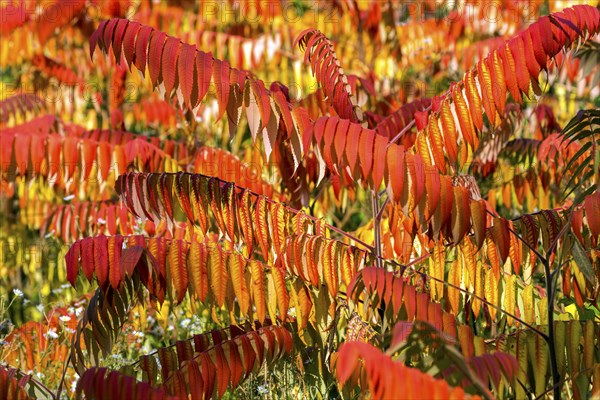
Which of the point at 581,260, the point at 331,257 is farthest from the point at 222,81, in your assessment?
the point at 581,260

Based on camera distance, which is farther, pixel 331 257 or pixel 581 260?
pixel 331 257

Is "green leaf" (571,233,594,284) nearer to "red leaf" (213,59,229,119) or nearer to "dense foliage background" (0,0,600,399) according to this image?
"dense foliage background" (0,0,600,399)

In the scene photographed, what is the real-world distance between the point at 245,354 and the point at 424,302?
463 millimetres

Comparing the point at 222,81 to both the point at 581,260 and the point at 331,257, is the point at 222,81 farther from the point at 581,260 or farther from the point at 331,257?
the point at 581,260

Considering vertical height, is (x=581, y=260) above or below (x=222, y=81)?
below

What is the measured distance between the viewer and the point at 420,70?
6047mm

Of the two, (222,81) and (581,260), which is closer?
(581,260)

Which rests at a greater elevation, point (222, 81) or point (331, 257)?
point (222, 81)

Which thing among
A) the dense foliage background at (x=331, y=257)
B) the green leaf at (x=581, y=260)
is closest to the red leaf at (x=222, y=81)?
the dense foliage background at (x=331, y=257)

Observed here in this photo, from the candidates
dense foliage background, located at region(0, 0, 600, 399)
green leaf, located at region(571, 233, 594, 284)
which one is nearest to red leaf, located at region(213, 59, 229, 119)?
dense foliage background, located at region(0, 0, 600, 399)

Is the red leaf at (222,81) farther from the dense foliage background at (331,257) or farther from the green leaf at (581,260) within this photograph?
→ the green leaf at (581,260)

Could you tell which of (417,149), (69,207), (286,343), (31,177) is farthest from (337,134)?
(31,177)

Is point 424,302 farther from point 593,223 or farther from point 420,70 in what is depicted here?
point 420,70

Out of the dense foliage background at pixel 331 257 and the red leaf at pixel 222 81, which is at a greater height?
the red leaf at pixel 222 81
